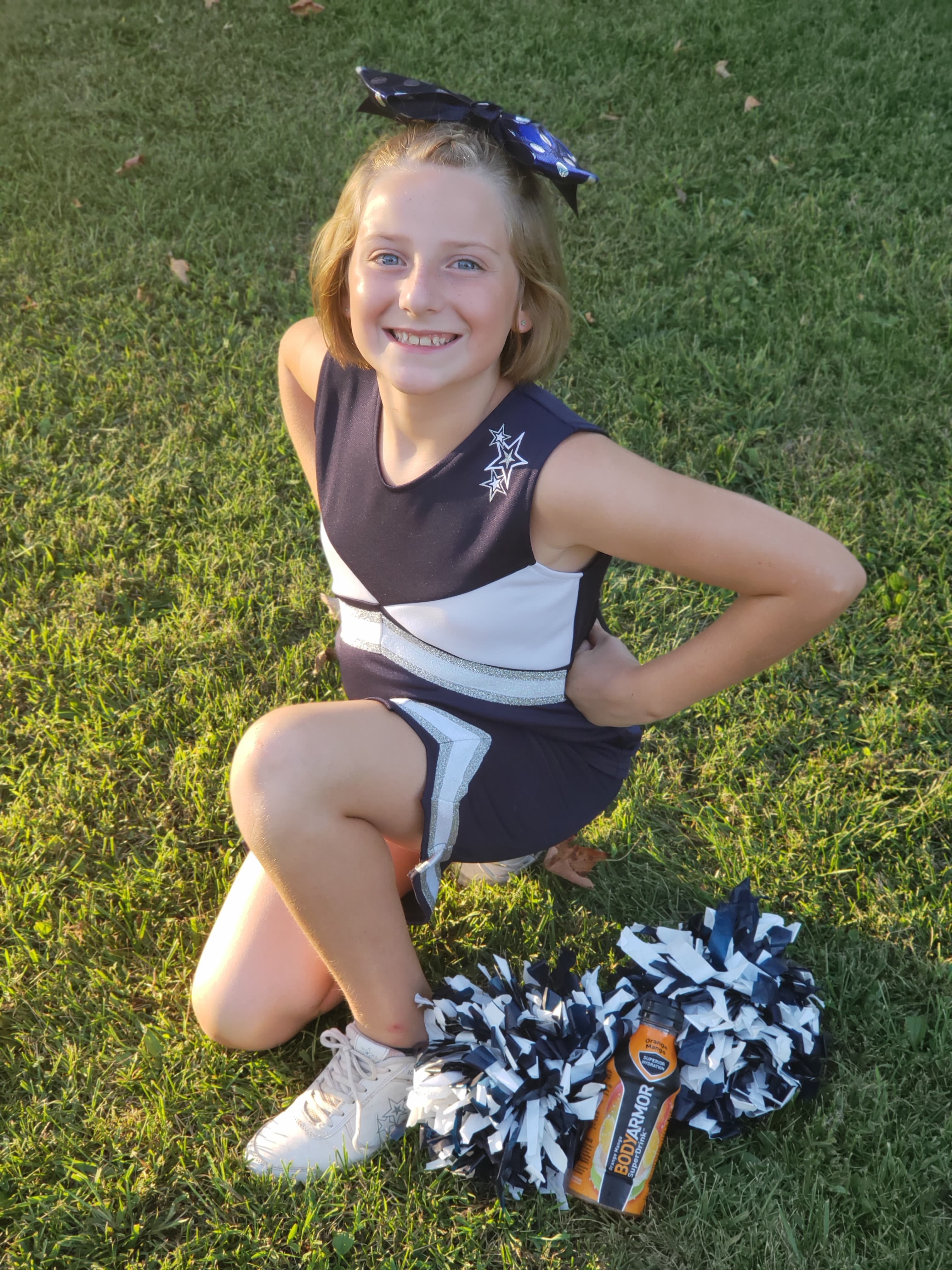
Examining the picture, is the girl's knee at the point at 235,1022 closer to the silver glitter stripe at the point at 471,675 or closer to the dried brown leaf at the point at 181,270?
the silver glitter stripe at the point at 471,675

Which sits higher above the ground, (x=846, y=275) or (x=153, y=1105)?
(x=846, y=275)

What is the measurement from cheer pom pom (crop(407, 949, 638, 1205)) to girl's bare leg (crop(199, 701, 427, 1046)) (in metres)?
0.12

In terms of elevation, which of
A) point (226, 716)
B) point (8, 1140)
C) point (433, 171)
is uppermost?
point (433, 171)

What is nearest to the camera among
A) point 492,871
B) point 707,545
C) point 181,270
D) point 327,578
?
point 707,545

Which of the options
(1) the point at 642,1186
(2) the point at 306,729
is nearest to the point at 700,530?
(2) the point at 306,729

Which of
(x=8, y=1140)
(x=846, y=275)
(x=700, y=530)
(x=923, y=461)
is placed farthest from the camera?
(x=846, y=275)

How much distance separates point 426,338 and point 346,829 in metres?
0.90

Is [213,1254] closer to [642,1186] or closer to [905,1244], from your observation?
[642,1186]

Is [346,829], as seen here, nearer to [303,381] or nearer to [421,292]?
[421,292]

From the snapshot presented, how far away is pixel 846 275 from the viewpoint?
412 centimetres

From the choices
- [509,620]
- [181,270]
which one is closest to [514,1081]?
[509,620]

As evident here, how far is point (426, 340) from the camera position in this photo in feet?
6.65

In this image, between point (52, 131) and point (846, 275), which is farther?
point (52, 131)

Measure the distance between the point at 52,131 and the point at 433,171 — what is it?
386 cm
